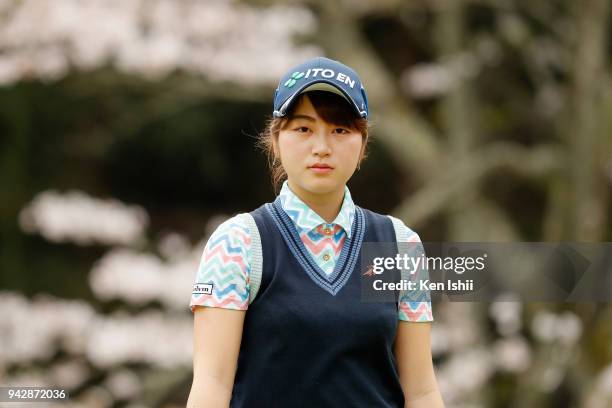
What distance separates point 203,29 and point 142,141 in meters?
3.53

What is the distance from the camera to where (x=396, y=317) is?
1.63 m

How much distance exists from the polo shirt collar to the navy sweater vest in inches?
2.3

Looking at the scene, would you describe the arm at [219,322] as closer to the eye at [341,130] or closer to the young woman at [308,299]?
the young woman at [308,299]

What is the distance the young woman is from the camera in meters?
1.56

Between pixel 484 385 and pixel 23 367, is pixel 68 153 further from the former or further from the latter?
pixel 484 385

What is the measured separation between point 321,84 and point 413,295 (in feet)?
1.15

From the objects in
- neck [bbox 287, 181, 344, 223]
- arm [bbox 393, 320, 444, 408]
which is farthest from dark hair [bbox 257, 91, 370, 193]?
arm [bbox 393, 320, 444, 408]

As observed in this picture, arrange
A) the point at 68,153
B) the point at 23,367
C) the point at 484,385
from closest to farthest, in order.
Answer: the point at 484,385 → the point at 23,367 → the point at 68,153

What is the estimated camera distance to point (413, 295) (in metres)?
1.68

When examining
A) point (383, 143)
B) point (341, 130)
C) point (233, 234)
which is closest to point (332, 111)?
point (341, 130)

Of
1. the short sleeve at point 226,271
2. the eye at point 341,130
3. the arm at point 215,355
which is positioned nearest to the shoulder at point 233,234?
the short sleeve at point 226,271

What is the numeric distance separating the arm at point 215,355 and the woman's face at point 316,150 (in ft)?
0.78

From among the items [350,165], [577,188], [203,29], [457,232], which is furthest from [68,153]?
[350,165]

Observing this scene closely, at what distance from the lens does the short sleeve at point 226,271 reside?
1.56 meters
